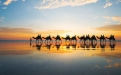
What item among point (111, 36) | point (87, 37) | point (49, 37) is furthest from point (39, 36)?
point (111, 36)

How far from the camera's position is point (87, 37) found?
11200 cm

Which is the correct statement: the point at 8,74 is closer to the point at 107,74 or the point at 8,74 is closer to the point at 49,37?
the point at 107,74

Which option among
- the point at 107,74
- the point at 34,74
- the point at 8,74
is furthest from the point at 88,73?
the point at 8,74

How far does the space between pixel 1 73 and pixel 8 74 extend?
0.69 metres

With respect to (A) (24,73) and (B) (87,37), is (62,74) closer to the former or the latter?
(A) (24,73)

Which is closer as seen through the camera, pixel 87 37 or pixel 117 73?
pixel 117 73

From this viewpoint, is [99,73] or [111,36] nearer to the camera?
[99,73]

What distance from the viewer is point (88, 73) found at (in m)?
10.1

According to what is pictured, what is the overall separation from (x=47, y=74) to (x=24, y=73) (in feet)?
6.42

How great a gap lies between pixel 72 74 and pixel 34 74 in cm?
311

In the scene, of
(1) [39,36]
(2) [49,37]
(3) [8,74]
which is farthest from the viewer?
(2) [49,37]

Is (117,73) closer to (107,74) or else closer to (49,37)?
(107,74)

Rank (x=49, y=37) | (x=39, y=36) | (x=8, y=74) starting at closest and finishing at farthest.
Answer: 1. (x=8, y=74)
2. (x=39, y=36)
3. (x=49, y=37)

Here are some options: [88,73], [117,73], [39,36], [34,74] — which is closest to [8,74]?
[34,74]
